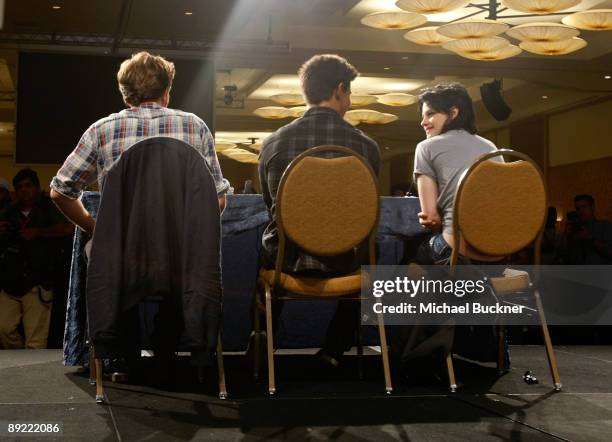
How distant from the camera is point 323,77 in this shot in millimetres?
2816

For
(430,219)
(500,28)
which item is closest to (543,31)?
(500,28)

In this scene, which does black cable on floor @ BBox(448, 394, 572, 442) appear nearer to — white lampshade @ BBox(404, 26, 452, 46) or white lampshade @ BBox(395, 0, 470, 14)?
white lampshade @ BBox(395, 0, 470, 14)

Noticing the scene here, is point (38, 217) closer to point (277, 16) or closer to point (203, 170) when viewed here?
point (203, 170)

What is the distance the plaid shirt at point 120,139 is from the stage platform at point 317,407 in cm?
65

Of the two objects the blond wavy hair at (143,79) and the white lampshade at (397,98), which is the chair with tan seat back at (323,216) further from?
the white lampshade at (397,98)

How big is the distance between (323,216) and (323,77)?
553 mm

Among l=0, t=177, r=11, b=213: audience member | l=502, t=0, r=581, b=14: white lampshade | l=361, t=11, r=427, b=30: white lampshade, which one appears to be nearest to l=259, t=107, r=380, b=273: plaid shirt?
l=0, t=177, r=11, b=213: audience member

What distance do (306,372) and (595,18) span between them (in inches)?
183

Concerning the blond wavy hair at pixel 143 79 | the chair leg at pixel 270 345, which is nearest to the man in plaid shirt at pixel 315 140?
the chair leg at pixel 270 345

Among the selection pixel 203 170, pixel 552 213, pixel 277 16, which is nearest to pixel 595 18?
pixel 552 213

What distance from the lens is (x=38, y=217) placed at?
4.56 m

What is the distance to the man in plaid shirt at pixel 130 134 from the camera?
2551 mm

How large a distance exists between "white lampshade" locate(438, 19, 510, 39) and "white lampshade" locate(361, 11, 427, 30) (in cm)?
23

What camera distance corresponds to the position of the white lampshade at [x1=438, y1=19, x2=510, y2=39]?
6500 millimetres
